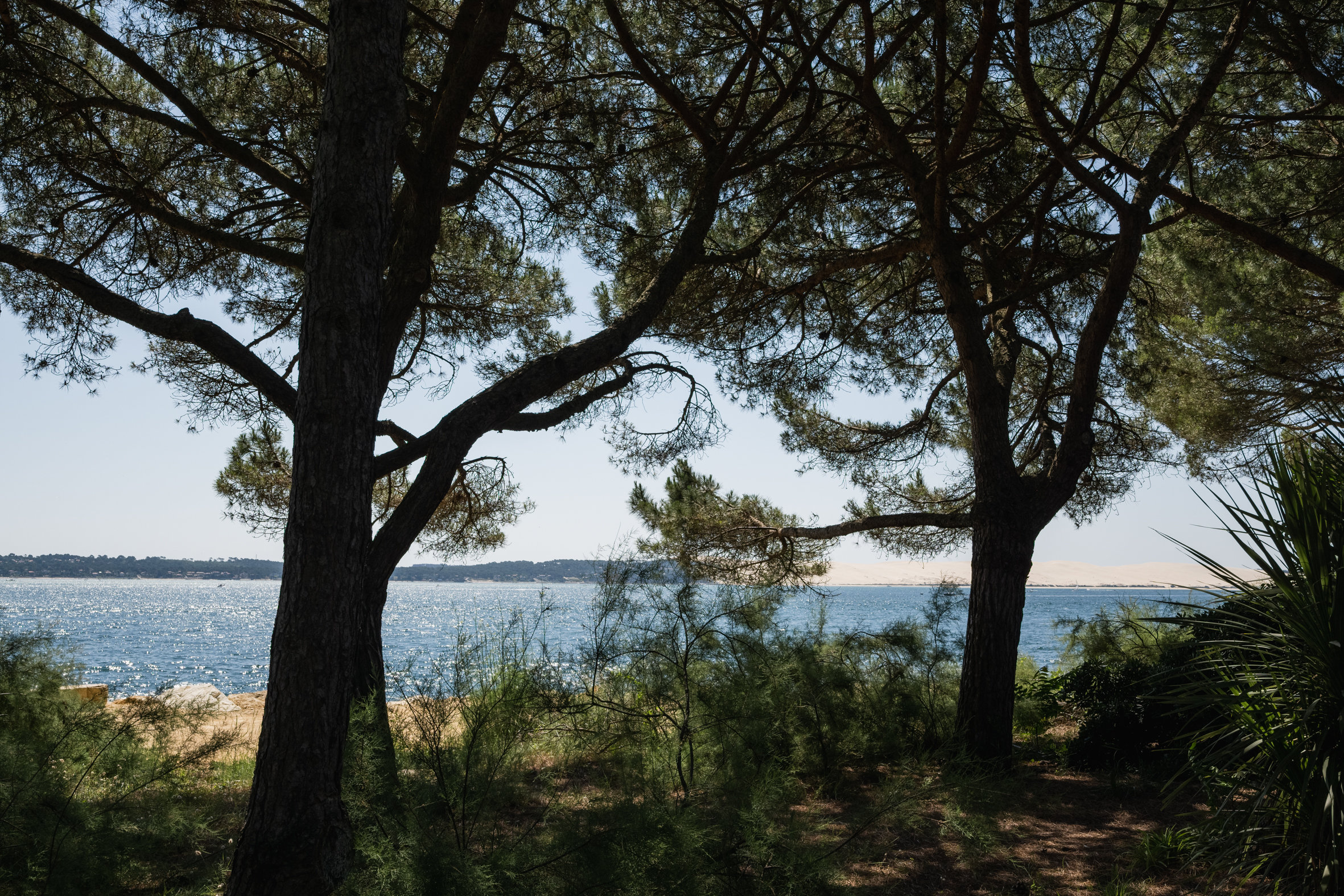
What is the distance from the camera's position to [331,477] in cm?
307

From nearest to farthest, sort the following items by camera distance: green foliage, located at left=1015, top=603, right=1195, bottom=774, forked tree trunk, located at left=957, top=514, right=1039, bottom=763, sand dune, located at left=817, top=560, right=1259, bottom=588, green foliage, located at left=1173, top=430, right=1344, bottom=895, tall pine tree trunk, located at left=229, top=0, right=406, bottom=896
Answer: green foliage, located at left=1173, top=430, right=1344, bottom=895 < tall pine tree trunk, located at left=229, top=0, right=406, bottom=896 < green foliage, located at left=1015, top=603, right=1195, bottom=774 < forked tree trunk, located at left=957, top=514, right=1039, bottom=763 < sand dune, located at left=817, top=560, right=1259, bottom=588

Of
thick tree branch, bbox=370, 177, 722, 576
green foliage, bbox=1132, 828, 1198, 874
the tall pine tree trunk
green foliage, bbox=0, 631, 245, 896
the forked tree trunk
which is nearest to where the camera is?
the tall pine tree trunk

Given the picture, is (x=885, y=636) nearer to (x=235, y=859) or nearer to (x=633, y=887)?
(x=633, y=887)

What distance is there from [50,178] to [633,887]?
18.7 ft

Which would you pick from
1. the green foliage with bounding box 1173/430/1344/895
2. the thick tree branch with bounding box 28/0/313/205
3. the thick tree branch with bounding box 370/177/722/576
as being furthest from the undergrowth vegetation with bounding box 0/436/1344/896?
the thick tree branch with bounding box 28/0/313/205

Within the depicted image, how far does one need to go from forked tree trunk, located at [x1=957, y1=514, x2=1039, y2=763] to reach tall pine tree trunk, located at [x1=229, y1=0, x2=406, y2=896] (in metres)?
4.25

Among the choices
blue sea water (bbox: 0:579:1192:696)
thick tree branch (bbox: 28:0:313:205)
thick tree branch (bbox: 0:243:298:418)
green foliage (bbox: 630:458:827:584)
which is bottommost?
blue sea water (bbox: 0:579:1192:696)

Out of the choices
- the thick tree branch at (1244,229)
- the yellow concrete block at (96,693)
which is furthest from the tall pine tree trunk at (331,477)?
the thick tree branch at (1244,229)

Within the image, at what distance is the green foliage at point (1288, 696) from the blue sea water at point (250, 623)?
1709 mm

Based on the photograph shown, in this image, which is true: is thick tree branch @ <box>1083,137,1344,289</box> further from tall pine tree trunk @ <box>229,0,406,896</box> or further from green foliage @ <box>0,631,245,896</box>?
green foliage @ <box>0,631,245,896</box>

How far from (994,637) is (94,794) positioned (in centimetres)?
536

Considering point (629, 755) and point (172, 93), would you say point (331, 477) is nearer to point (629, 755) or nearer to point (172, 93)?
point (629, 755)

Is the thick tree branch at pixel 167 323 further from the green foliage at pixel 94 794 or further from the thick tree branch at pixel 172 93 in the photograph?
the green foliage at pixel 94 794

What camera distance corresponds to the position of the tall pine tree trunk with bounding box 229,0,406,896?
288cm
